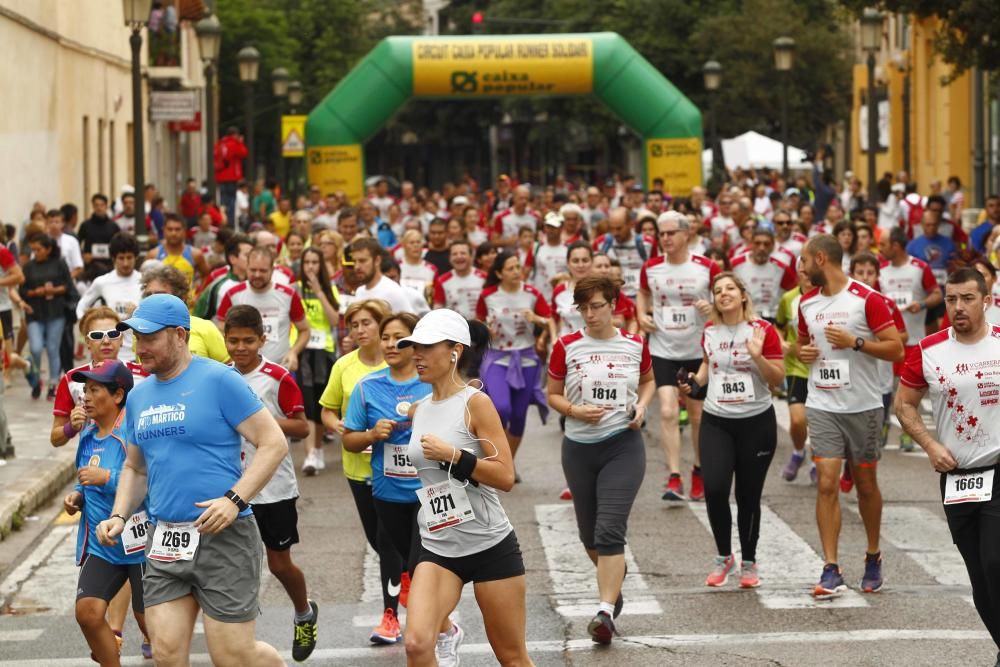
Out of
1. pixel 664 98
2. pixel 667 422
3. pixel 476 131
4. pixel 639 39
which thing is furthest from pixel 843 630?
pixel 476 131

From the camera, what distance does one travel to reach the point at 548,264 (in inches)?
749

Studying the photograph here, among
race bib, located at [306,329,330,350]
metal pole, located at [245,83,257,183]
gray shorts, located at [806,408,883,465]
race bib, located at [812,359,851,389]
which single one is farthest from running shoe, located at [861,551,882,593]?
metal pole, located at [245,83,257,183]

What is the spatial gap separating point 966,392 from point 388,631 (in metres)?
2.89

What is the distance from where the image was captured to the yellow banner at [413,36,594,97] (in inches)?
1297

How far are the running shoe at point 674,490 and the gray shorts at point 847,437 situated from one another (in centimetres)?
289

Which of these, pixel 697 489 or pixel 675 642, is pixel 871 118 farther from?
pixel 675 642

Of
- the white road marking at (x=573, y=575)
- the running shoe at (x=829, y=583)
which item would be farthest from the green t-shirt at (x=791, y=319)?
the running shoe at (x=829, y=583)

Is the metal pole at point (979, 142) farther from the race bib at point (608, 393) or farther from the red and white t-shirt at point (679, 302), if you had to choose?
the race bib at point (608, 393)

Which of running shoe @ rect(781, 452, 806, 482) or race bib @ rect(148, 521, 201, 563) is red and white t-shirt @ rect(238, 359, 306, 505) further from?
running shoe @ rect(781, 452, 806, 482)

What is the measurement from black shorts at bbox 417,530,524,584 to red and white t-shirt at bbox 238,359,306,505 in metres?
1.71

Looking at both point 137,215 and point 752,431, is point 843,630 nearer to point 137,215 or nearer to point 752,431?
point 752,431

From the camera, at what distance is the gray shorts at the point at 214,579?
6863 millimetres

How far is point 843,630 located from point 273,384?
9.68ft

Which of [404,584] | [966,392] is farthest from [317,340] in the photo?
[966,392]
